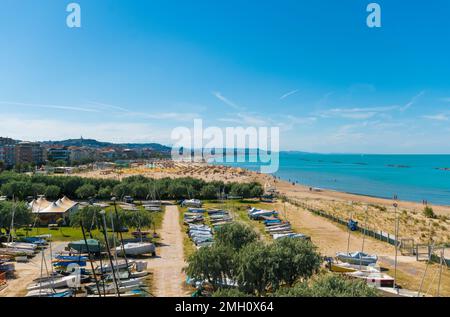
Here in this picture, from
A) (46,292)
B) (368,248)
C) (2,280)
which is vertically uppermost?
(46,292)

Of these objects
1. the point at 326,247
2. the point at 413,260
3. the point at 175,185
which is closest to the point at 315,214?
the point at 326,247

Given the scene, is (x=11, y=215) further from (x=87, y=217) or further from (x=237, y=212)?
(x=237, y=212)

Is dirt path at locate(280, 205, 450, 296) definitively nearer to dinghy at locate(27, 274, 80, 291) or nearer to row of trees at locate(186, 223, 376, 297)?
row of trees at locate(186, 223, 376, 297)

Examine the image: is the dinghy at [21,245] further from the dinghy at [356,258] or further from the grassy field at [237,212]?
the dinghy at [356,258]

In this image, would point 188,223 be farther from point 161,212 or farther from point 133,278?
point 133,278

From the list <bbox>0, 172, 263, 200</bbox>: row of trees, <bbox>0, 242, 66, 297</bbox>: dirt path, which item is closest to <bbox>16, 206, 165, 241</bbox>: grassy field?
<bbox>0, 242, 66, 297</bbox>: dirt path


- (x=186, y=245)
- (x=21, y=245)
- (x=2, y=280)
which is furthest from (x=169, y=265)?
(x=21, y=245)
